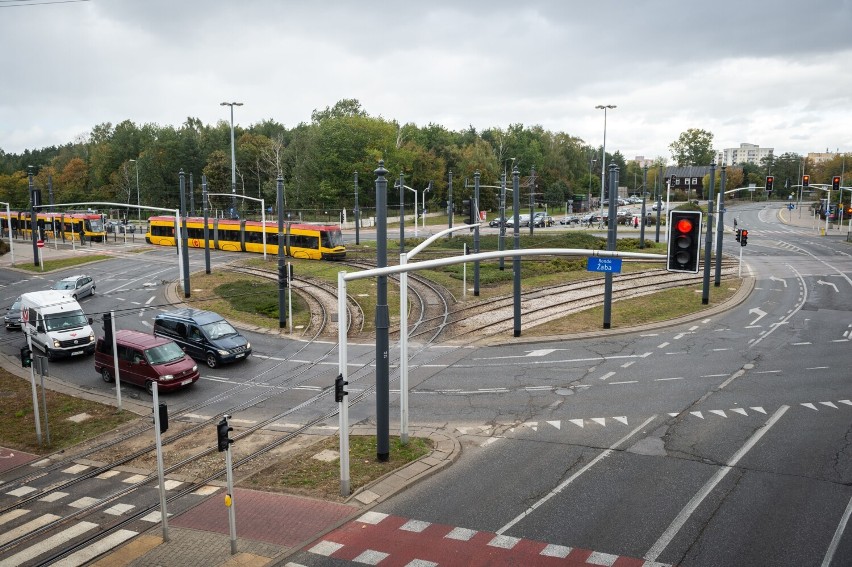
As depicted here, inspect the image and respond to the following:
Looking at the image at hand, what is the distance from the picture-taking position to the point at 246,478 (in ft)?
49.5

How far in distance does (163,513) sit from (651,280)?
3561cm

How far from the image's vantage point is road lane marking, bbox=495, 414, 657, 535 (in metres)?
12.8

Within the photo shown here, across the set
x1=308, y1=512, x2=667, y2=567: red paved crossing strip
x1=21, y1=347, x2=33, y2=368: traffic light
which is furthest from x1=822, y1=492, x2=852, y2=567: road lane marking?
x1=21, y1=347, x2=33, y2=368: traffic light

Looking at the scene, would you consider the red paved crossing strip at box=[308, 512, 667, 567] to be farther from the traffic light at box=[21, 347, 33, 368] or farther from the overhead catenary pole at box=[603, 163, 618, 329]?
the overhead catenary pole at box=[603, 163, 618, 329]

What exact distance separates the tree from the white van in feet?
476

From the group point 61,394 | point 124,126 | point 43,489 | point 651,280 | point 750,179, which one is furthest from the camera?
point 750,179

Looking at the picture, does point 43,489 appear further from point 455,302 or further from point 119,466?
point 455,302

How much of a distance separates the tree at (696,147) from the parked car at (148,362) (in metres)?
146

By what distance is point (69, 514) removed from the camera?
13.6 metres

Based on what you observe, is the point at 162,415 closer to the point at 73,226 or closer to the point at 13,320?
the point at 13,320

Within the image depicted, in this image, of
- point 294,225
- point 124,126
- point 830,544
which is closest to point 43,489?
point 830,544

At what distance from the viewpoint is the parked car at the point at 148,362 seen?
21.5m

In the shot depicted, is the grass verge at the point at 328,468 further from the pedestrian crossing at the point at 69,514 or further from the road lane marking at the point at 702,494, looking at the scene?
the road lane marking at the point at 702,494

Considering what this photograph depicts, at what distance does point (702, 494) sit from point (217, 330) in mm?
18230
